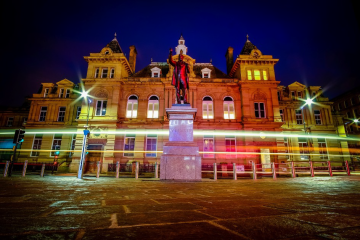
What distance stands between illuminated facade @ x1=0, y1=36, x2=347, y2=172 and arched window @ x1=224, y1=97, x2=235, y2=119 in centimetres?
13

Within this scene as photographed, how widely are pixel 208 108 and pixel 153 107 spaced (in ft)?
23.4

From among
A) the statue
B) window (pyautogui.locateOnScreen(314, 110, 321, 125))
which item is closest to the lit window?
window (pyautogui.locateOnScreen(314, 110, 321, 125))

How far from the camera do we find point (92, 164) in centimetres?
2088

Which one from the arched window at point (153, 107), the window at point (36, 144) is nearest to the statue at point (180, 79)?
the arched window at point (153, 107)

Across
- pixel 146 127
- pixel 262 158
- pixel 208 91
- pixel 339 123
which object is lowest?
pixel 262 158

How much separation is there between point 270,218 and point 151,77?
24.5 metres

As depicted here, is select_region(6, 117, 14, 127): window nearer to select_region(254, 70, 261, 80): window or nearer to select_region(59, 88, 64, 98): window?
select_region(59, 88, 64, 98): window

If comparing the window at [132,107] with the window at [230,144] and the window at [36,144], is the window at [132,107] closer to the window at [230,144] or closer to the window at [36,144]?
the window at [230,144]

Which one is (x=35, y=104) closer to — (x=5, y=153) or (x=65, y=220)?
(x=5, y=153)

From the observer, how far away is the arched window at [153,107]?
2366 cm

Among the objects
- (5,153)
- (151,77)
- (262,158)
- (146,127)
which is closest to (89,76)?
(151,77)

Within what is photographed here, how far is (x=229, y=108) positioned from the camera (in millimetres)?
24031

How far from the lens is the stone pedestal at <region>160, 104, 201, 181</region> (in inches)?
309

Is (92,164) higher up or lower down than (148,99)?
lower down
